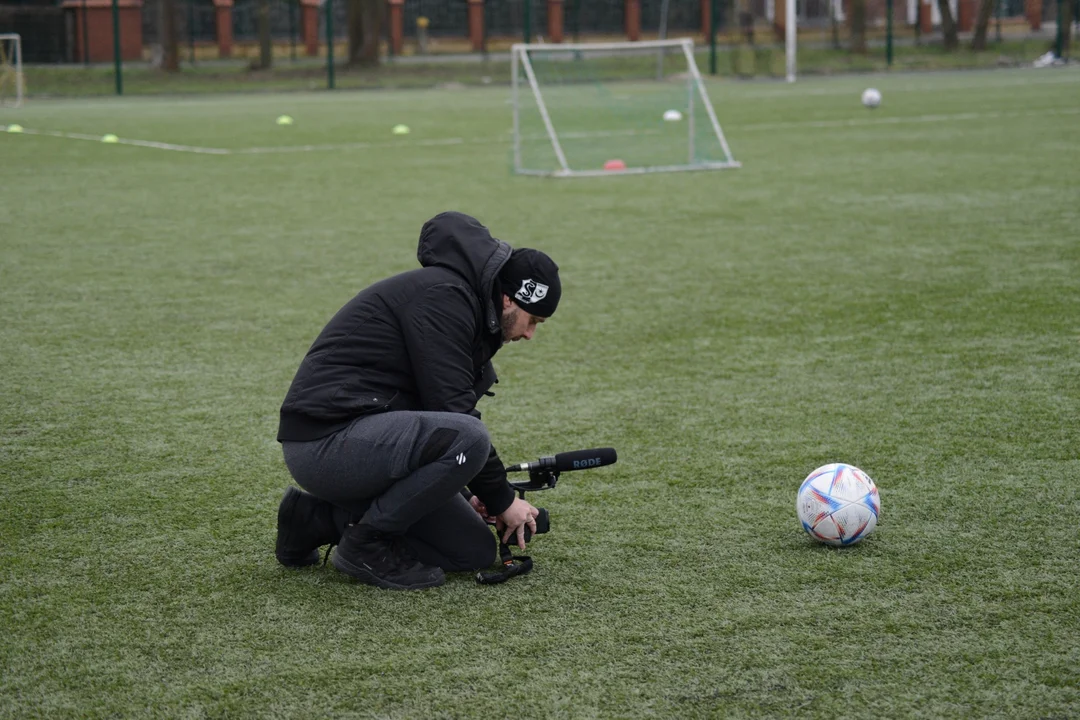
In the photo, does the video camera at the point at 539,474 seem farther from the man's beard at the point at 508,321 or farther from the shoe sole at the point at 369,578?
the man's beard at the point at 508,321

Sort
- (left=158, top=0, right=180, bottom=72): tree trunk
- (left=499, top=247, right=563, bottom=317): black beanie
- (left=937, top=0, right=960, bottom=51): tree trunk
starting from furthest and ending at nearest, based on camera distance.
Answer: (left=937, top=0, right=960, bottom=51): tree trunk
(left=158, top=0, right=180, bottom=72): tree trunk
(left=499, top=247, right=563, bottom=317): black beanie

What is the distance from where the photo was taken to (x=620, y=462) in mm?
5480

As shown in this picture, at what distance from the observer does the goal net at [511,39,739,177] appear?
16578 mm

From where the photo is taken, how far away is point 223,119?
83.5 ft

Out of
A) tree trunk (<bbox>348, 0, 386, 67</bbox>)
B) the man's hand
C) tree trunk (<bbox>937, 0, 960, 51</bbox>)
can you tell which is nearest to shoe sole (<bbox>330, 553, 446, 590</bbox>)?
the man's hand

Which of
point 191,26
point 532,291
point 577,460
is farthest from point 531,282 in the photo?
point 191,26

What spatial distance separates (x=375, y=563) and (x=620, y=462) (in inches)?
61.4

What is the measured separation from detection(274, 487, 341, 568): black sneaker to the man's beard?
0.82m

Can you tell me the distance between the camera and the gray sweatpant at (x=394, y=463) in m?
4.01

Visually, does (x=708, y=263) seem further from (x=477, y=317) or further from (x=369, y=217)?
(x=477, y=317)

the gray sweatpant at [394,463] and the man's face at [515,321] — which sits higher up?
the man's face at [515,321]

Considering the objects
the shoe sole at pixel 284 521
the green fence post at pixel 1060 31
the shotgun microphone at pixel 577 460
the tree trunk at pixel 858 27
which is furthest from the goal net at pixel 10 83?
the shotgun microphone at pixel 577 460

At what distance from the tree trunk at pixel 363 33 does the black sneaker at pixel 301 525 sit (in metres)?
34.8

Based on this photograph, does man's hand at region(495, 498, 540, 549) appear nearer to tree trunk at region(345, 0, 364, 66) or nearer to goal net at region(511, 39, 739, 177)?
goal net at region(511, 39, 739, 177)
